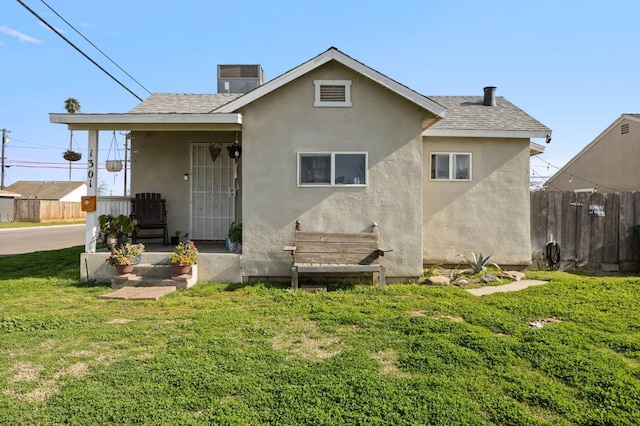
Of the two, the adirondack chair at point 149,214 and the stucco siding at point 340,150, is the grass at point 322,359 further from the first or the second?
the adirondack chair at point 149,214

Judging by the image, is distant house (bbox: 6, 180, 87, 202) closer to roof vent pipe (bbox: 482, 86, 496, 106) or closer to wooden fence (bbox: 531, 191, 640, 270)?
roof vent pipe (bbox: 482, 86, 496, 106)

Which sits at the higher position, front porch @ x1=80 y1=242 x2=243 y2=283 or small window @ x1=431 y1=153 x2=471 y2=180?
small window @ x1=431 y1=153 x2=471 y2=180

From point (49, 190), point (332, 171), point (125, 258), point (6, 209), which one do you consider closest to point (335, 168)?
point (332, 171)

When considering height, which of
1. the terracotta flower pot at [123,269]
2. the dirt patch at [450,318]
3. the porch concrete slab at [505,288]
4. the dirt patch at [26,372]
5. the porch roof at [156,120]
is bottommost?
the dirt patch at [26,372]

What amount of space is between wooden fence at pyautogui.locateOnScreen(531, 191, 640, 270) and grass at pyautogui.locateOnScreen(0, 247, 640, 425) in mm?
2938

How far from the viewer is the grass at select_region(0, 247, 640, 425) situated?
9.91ft

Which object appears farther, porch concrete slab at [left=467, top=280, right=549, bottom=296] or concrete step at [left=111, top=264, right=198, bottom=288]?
concrete step at [left=111, top=264, right=198, bottom=288]

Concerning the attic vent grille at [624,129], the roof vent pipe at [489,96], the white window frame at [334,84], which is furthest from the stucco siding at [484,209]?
the attic vent grille at [624,129]

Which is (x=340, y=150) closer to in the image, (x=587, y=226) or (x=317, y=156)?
(x=317, y=156)

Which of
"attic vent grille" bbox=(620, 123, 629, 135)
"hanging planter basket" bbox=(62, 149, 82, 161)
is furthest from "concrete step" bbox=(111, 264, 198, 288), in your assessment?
"attic vent grille" bbox=(620, 123, 629, 135)

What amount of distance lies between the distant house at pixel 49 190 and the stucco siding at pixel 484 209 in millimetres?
51174

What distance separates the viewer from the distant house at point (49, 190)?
49.1m

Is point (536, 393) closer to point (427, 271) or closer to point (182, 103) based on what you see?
point (427, 271)

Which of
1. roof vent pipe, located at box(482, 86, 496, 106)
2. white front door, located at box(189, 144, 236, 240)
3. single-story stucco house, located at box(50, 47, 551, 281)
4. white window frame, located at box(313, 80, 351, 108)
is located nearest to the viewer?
single-story stucco house, located at box(50, 47, 551, 281)
